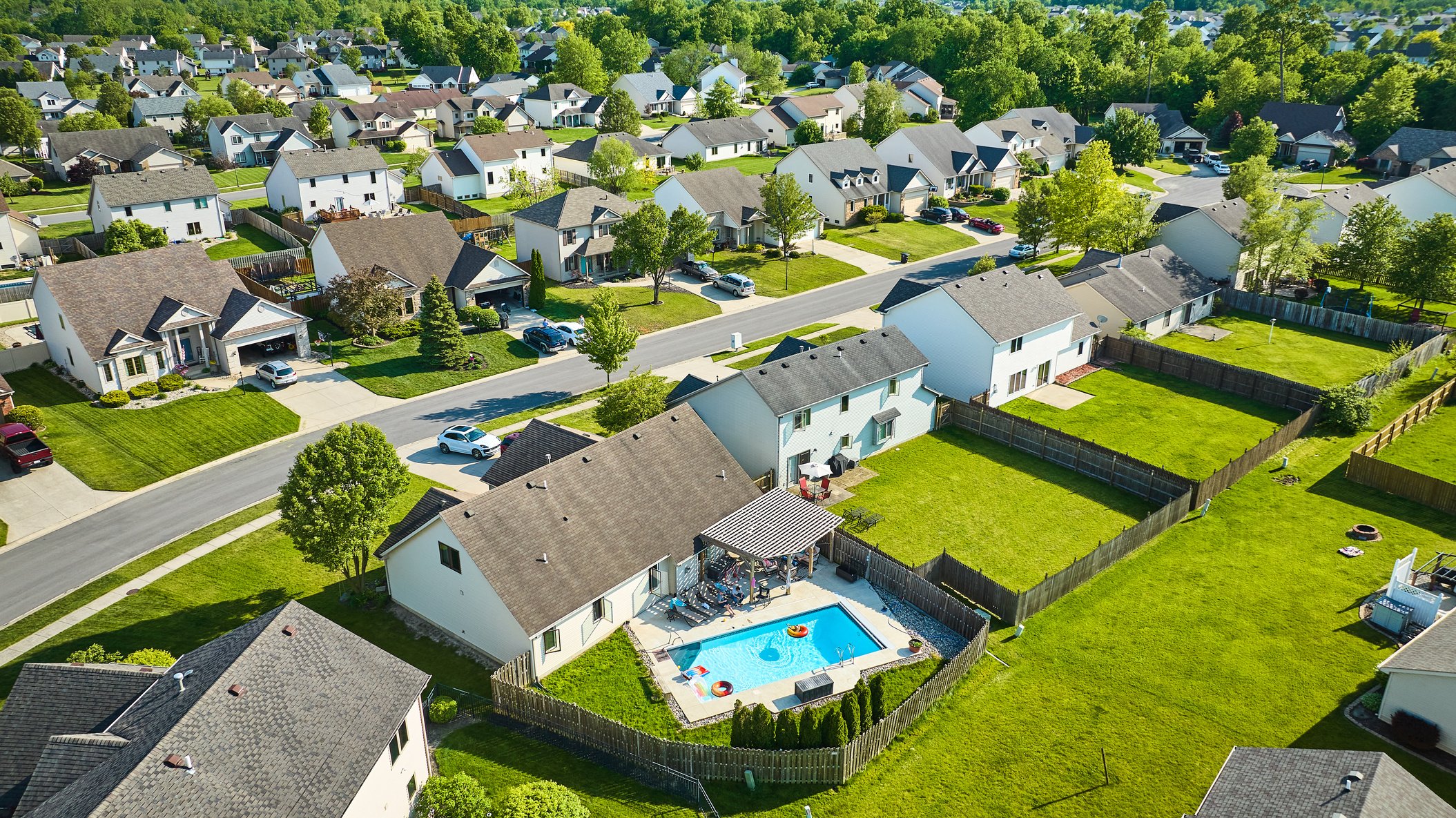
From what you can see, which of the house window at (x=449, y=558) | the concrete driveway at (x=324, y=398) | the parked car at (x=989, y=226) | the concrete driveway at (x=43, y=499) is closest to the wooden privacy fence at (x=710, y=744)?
the house window at (x=449, y=558)

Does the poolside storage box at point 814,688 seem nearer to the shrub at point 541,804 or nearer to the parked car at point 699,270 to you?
the shrub at point 541,804

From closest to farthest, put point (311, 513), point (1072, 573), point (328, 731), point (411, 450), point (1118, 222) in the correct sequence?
point (328, 731) < point (311, 513) < point (1072, 573) < point (411, 450) < point (1118, 222)

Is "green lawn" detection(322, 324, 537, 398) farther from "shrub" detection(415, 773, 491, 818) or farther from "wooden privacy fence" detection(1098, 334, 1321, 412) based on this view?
"wooden privacy fence" detection(1098, 334, 1321, 412)

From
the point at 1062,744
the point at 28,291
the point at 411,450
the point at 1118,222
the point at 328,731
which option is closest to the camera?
the point at 328,731

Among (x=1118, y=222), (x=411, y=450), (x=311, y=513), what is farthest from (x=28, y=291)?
(x=1118, y=222)

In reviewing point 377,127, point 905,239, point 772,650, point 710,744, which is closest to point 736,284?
point 905,239

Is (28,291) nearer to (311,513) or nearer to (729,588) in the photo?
(311,513)

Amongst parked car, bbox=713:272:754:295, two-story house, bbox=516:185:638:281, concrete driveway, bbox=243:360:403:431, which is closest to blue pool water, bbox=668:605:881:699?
concrete driveway, bbox=243:360:403:431
